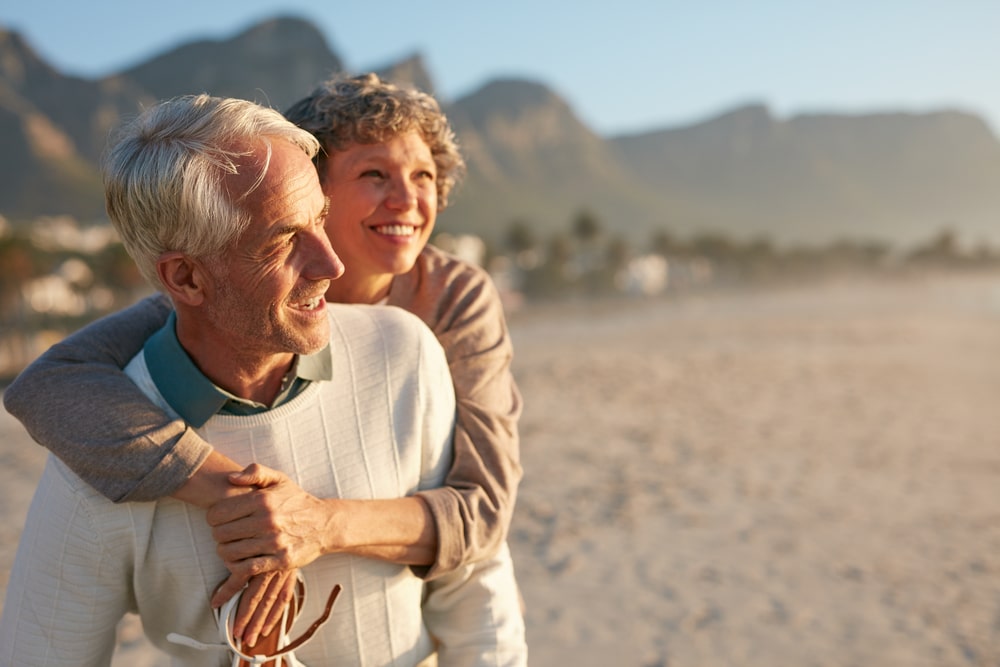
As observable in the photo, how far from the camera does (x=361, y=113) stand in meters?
1.96

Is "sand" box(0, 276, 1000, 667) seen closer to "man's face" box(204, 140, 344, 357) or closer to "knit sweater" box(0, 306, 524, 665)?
"knit sweater" box(0, 306, 524, 665)

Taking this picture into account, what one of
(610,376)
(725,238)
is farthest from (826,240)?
(610,376)

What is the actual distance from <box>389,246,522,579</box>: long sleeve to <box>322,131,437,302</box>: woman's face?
0.11m

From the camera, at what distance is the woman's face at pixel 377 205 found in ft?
6.69

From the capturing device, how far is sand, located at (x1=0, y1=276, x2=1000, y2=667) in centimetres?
560

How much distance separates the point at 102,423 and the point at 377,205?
875 millimetres

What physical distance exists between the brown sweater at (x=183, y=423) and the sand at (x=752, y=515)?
386 cm

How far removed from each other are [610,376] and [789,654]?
43.9 ft

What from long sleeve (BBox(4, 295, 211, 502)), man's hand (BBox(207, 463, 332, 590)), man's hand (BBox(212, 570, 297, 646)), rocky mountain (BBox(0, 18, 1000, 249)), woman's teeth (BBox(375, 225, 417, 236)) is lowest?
rocky mountain (BBox(0, 18, 1000, 249))

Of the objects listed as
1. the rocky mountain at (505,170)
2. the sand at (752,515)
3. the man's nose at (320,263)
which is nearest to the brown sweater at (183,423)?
the man's nose at (320,263)

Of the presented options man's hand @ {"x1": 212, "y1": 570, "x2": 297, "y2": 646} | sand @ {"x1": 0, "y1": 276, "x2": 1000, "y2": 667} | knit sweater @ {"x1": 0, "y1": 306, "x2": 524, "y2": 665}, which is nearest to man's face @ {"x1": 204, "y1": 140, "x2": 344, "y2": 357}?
knit sweater @ {"x1": 0, "y1": 306, "x2": 524, "y2": 665}

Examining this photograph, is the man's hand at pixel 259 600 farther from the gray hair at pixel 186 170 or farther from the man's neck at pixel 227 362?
the gray hair at pixel 186 170

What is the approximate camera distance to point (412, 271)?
7.27 ft

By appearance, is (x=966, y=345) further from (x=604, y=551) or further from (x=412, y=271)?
(x=412, y=271)
